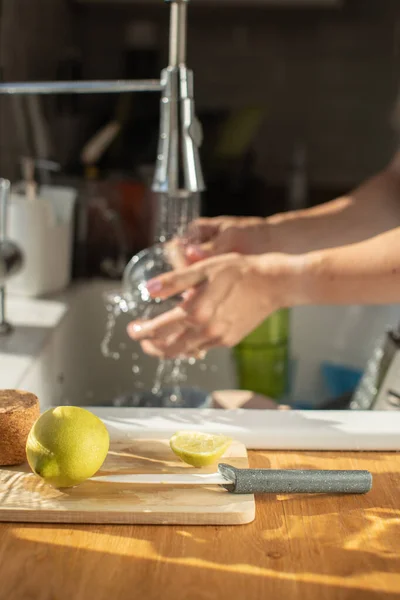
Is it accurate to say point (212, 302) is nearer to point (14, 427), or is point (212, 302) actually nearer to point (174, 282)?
point (174, 282)

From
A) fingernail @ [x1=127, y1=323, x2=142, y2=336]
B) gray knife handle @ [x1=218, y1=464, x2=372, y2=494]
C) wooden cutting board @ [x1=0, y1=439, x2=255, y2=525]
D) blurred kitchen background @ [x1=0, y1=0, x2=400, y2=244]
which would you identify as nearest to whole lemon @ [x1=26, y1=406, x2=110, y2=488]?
wooden cutting board @ [x1=0, y1=439, x2=255, y2=525]

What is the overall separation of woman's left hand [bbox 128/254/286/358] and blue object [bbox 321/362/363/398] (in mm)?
635

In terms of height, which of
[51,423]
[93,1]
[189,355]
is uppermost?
→ [93,1]

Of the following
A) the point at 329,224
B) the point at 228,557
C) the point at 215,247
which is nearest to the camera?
the point at 228,557

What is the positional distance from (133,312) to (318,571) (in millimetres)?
667

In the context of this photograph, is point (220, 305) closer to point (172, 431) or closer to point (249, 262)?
point (249, 262)

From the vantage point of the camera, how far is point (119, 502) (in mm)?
846

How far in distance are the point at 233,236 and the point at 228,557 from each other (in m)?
0.85

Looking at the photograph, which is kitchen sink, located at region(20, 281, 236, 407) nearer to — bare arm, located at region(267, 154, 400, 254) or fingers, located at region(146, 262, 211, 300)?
bare arm, located at region(267, 154, 400, 254)

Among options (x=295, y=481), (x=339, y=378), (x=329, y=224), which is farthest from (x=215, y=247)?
(x=295, y=481)

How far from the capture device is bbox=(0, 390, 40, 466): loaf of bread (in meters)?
0.92

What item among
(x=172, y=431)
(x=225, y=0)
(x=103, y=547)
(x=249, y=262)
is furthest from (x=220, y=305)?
(x=225, y=0)

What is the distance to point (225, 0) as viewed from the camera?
82.8 inches

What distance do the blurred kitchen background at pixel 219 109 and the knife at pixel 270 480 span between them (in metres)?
1.11
